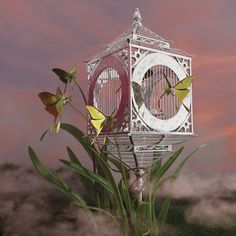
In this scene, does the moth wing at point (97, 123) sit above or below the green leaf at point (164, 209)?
→ above

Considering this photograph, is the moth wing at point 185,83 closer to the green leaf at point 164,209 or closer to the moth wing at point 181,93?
the moth wing at point 181,93

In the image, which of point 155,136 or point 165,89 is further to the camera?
point 155,136

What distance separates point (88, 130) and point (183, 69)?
1.87 ft

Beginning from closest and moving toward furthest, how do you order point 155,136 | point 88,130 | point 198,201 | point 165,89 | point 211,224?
1. point 165,89
2. point 155,136
3. point 88,130
4. point 211,224
5. point 198,201

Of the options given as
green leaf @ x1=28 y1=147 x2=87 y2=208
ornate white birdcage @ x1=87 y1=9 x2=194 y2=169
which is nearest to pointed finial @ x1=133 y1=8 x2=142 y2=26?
ornate white birdcage @ x1=87 y1=9 x2=194 y2=169

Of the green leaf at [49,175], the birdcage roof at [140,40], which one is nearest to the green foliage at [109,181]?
the green leaf at [49,175]

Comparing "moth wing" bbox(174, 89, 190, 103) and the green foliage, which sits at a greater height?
"moth wing" bbox(174, 89, 190, 103)

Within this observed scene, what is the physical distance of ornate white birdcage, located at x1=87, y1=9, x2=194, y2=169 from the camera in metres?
2.27

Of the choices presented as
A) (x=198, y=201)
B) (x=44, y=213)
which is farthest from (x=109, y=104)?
(x=198, y=201)

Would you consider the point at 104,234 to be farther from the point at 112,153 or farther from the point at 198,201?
the point at 198,201

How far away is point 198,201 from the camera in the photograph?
337cm

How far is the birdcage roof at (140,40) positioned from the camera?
93.1 inches

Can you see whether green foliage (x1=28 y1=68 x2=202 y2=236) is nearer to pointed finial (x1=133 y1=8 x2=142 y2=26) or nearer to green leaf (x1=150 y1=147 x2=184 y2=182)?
green leaf (x1=150 y1=147 x2=184 y2=182)

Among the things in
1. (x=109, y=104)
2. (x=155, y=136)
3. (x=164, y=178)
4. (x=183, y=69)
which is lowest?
(x=164, y=178)
